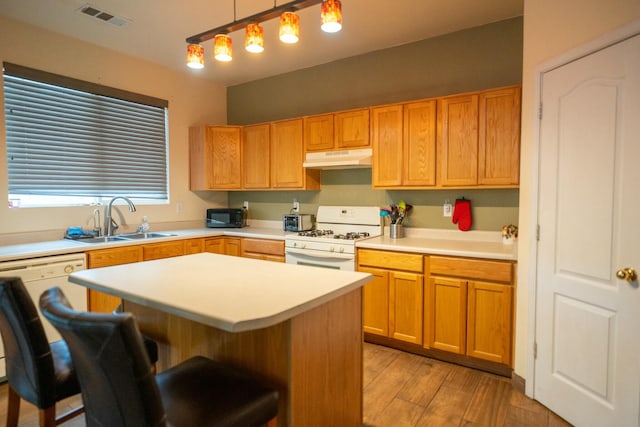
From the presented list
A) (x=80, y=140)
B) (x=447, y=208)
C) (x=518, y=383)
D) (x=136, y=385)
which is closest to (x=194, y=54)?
(x=136, y=385)

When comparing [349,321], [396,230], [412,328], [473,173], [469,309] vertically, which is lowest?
[412,328]

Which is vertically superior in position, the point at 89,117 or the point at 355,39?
the point at 355,39

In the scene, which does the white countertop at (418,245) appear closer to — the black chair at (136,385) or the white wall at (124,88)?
the white wall at (124,88)

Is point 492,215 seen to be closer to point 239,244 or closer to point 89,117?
point 239,244

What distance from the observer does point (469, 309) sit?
2715 mm

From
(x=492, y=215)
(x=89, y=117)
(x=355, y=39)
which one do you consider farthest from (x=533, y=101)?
(x=89, y=117)

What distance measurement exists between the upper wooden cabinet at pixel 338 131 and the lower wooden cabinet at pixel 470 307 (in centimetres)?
134

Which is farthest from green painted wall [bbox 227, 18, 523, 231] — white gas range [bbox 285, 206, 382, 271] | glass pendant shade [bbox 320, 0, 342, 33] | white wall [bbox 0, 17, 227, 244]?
glass pendant shade [bbox 320, 0, 342, 33]

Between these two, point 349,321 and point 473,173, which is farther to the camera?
point 473,173

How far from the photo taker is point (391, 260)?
9.94 ft

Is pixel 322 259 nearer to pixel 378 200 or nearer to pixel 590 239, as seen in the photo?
pixel 378 200

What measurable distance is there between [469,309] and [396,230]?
3.21ft

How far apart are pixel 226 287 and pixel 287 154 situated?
2611 millimetres

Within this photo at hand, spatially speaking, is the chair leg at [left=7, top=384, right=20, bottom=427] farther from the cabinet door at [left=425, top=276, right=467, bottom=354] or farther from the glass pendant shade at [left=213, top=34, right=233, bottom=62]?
the cabinet door at [left=425, top=276, right=467, bottom=354]
